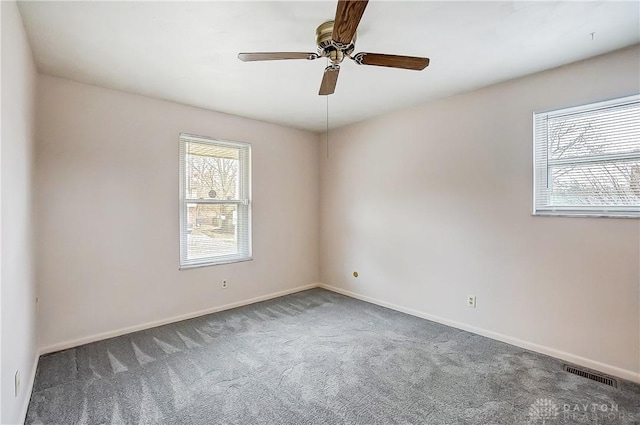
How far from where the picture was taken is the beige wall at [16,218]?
1.59 m

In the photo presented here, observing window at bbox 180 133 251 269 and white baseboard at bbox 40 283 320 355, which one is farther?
window at bbox 180 133 251 269

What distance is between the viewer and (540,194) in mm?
2789

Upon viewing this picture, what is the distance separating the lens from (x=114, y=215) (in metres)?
3.12

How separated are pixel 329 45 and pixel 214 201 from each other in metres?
2.58

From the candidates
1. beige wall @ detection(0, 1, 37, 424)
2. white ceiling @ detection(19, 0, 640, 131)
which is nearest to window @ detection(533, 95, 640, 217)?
white ceiling @ detection(19, 0, 640, 131)

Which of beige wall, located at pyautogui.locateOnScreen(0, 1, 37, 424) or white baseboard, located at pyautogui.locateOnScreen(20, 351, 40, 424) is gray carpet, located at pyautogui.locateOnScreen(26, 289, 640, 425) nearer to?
white baseboard, located at pyautogui.locateOnScreen(20, 351, 40, 424)

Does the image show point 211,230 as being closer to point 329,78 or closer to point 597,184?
point 329,78

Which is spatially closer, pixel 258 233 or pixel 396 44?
pixel 396 44

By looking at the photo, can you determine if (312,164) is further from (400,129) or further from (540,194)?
(540,194)

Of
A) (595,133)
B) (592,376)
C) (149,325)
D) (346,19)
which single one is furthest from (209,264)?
(595,133)

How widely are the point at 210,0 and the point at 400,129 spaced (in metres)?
2.64

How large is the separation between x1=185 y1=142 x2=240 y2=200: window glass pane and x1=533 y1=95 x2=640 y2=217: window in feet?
11.1

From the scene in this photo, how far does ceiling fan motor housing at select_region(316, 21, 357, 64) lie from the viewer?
1.85 metres

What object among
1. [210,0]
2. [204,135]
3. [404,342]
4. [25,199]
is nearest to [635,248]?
[404,342]
